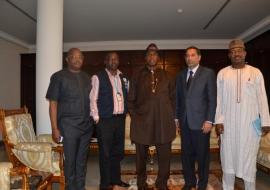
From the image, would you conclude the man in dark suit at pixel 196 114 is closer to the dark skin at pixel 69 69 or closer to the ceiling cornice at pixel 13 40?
the dark skin at pixel 69 69

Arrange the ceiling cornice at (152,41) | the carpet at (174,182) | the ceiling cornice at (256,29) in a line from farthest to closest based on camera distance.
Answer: the ceiling cornice at (152,41), the ceiling cornice at (256,29), the carpet at (174,182)

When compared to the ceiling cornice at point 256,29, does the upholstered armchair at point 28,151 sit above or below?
below

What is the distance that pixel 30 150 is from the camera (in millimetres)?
2688

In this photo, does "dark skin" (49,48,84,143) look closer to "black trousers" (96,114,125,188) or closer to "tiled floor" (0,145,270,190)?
"black trousers" (96,114,125,188)

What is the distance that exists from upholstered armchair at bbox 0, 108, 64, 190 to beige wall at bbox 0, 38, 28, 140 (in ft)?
16.0

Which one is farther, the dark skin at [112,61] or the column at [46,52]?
the column at [46,52]

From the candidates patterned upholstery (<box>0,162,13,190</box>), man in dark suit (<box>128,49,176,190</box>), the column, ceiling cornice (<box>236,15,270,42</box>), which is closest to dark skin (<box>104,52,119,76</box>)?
man in dark suit (<box>128,49,176,190</box>)

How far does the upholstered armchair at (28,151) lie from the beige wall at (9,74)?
4.88m

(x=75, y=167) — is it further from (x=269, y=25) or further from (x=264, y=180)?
(x=269, y=25)

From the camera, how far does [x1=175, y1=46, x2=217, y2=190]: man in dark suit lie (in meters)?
2.96

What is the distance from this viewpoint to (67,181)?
9.31ft

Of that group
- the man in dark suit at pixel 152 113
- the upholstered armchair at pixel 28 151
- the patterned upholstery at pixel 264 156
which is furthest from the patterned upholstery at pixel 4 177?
the patterned upholstery at pixel 264 156

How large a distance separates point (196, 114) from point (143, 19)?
3621 mm

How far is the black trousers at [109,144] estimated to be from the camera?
3.14 m
